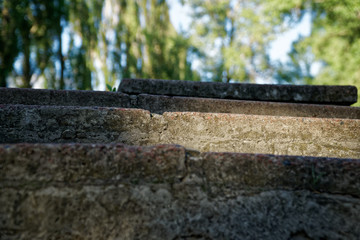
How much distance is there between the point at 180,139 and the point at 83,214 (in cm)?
78

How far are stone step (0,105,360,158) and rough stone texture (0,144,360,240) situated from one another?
1.63ft

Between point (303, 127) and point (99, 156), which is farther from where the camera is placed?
point (303, 127)

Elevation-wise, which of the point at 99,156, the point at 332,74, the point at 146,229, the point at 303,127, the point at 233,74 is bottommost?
the point at 146,229

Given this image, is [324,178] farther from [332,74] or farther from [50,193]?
[332,74]

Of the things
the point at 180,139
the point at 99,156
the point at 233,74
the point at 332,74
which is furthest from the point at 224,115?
the point at 233,74

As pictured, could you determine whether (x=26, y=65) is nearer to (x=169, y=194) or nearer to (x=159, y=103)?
(x=159, y=103)

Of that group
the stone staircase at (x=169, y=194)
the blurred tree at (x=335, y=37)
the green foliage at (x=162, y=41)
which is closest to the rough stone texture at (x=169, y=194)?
the stone staircase at (x=169, y=194)

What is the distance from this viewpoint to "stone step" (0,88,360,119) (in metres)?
1.81

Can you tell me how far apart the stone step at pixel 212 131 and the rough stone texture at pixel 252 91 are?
727 mm

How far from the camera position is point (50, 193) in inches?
36.6

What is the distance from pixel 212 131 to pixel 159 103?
56cm

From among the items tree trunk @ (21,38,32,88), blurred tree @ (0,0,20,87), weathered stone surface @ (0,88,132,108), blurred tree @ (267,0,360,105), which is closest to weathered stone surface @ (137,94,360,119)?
weathered stone surface @ (0,88,132,108)

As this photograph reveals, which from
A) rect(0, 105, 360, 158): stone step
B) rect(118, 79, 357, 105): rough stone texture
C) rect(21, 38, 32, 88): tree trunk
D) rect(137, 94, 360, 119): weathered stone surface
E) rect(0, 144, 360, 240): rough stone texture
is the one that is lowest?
rect(0, 144, 360, 240): rough stone texture

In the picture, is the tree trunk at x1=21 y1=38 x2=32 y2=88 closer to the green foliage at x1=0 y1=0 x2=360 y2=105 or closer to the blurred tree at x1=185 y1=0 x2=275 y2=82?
the green foliage at x1=0 y1=0 x2=360 y2=105
